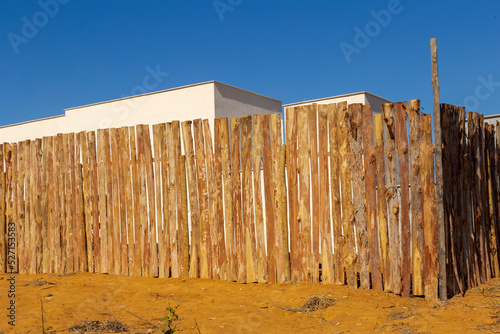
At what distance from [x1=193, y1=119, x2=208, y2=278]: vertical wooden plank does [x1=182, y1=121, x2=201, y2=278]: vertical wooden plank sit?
7cm

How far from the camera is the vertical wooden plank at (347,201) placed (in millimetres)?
6113

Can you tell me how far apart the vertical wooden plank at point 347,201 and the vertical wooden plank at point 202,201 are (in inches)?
80.1

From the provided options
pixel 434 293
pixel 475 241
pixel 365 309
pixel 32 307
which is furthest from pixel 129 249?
pixel 475 241

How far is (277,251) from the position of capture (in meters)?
6.63

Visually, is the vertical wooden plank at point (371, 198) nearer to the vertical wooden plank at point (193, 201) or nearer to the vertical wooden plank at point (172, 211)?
the vertical wooden plank at point (193, 201)

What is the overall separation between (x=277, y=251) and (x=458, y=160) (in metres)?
2.61

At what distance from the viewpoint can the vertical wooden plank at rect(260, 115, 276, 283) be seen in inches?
262

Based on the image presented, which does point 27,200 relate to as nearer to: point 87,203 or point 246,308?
point 87,203

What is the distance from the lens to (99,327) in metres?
4.71

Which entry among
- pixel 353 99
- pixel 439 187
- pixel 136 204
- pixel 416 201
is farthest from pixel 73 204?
pixel 353 99

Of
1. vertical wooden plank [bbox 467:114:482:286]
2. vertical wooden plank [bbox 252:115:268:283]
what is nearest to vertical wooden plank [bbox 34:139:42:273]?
vertical wooden plank [bbox 252:115:268:283]

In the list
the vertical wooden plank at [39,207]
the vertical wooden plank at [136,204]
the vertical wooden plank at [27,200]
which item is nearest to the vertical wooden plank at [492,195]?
the vertical wooden plank at [136,204]

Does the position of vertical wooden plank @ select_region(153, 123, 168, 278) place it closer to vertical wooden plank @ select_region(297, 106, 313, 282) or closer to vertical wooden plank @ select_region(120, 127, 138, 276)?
vertical wooden plank @ select_region(120, 127, 138, 276)

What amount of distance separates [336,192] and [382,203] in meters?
0.58
